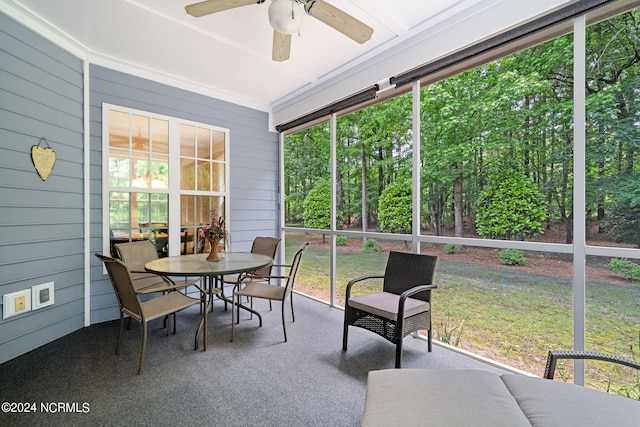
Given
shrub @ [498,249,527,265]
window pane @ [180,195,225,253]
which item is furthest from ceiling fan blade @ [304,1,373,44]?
window pane @ [180,195,225,253]

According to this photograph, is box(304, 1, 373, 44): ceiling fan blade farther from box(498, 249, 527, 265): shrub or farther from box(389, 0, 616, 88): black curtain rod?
box(498, 249, 527, 265): shrub

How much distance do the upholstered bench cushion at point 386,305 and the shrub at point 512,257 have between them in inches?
44.7

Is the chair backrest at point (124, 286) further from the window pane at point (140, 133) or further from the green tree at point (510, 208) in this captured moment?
the green tree at point (510, 208)

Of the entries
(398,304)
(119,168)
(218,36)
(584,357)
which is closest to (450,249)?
(398,304)

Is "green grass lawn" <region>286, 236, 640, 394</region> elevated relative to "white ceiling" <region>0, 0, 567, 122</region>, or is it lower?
lower

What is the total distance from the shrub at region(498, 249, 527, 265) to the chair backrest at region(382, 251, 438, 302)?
3.14 feet

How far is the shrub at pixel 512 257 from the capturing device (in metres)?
2.79

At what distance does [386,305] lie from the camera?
2439 mm

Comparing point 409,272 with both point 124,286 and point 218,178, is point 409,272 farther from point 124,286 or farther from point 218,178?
point 218,178

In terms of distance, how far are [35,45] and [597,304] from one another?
5.53m

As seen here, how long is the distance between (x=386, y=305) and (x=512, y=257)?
5.06ft

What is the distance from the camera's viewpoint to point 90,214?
10.3 feet

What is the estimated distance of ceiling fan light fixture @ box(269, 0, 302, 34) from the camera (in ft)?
5.97

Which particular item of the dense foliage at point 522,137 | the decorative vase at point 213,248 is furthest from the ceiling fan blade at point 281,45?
the decorative vase at point 213,248
